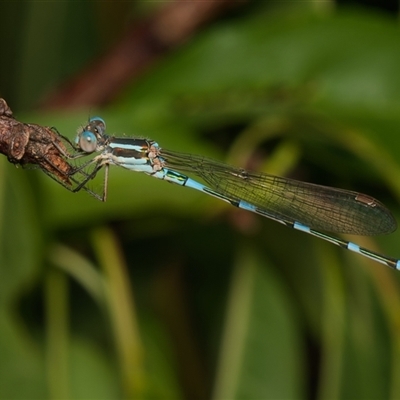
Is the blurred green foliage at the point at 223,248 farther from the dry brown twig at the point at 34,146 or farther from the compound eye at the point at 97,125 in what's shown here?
the dry brown twig at the point at 34,146

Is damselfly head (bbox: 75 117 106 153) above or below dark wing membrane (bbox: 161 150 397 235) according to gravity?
below

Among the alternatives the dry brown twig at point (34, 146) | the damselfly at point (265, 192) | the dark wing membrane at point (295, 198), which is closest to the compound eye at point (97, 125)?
the damselfly at point (265, 192)

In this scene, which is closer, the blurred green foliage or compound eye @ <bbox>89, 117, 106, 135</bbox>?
compound eye @ <bbox>89, 117, 106, 135</bbox>

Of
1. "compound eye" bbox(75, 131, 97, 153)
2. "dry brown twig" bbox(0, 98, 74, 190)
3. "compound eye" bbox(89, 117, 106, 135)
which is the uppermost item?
"compound eye" bbox(89, 117, 106, 135)

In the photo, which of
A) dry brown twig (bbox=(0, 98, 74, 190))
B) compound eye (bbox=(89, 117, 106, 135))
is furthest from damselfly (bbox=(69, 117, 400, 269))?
dry brown twig (bbox=(0, 98, 74, 190))

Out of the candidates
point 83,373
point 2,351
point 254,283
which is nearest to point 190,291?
point 254,283

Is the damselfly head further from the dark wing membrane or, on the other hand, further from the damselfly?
the dark wing membrane

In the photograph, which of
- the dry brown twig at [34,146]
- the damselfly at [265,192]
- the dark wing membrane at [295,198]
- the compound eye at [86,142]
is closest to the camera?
the dry brown twig at [34,146]
